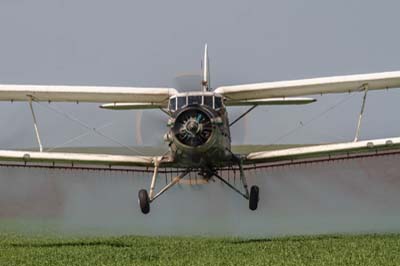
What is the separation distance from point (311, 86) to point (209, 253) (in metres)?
7.48

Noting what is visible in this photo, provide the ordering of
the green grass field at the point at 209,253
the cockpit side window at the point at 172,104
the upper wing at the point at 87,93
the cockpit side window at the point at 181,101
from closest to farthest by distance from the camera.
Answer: the green grass field at the point at 209,253, the cockpit side window at the point at 181,101, the cockpit side window at the point at 172,104, the upper wing at the point at 87,93

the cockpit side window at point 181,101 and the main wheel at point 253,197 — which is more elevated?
the cockpit side window at point 181,101

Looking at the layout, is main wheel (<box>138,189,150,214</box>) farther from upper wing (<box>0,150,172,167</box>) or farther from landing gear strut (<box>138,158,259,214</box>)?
upper wing (<box>0,150,172,167</box>)

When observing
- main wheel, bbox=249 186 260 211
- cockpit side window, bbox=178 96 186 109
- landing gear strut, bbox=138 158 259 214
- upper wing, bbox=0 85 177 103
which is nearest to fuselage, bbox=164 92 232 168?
cockpit side window, bbox=178 96 186 109

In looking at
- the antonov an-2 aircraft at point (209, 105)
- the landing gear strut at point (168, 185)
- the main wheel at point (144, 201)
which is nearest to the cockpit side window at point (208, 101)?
the antonov an-2 aircraft at point (209, 105)

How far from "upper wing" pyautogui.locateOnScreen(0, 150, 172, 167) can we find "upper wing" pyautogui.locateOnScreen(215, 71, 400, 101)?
269cm

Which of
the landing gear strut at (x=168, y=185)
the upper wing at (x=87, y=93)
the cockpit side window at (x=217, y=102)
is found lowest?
the landing gear strut at (x=168, y=185)

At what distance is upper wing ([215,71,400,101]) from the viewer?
25.5 meters

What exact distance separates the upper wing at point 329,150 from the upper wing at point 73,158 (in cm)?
261

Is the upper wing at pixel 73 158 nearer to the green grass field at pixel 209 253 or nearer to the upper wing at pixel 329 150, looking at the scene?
the green grass field at pixel 209 253

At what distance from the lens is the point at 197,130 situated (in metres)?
22.6

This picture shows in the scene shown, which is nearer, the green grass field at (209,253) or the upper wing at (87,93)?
the green grass field at (209,253)

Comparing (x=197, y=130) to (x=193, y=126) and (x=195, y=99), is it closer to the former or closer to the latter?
(x=193, y=126)

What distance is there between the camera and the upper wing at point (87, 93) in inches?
1013
